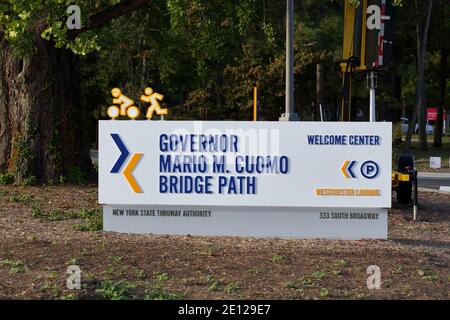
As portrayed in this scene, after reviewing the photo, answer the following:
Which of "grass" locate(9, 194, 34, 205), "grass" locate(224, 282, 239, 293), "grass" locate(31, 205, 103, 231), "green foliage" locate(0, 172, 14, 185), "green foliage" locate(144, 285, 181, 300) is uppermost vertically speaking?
"green foliage" locate(0, 172, 14, 185)

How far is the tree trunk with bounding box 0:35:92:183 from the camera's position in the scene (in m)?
16.1

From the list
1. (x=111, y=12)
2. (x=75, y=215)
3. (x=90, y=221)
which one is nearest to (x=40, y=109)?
(x=111, y=12)

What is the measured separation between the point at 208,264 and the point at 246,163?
6.38 feet

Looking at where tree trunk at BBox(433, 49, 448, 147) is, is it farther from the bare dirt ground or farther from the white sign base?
the white sign base

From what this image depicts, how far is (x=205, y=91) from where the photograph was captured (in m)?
37.7

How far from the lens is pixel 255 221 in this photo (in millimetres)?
10055

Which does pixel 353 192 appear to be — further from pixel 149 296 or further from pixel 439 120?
pixel 439 120

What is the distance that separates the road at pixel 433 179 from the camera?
67.5 ft

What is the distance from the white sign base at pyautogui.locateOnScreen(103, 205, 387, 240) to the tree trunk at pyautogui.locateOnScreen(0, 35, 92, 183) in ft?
21.2

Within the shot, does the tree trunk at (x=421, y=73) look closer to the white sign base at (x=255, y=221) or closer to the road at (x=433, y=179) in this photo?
the road at (x=433, y=179)

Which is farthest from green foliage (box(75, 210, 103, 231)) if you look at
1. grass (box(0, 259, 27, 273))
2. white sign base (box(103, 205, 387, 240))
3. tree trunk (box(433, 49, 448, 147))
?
tree trunk (box(433, 49, 448, 147))

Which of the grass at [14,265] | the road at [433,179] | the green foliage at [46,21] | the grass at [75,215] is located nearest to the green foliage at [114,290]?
the grass at [14,265]

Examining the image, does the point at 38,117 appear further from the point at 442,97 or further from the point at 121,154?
the point at 442,97

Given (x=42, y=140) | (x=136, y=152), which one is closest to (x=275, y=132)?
(x=136, y=152)
